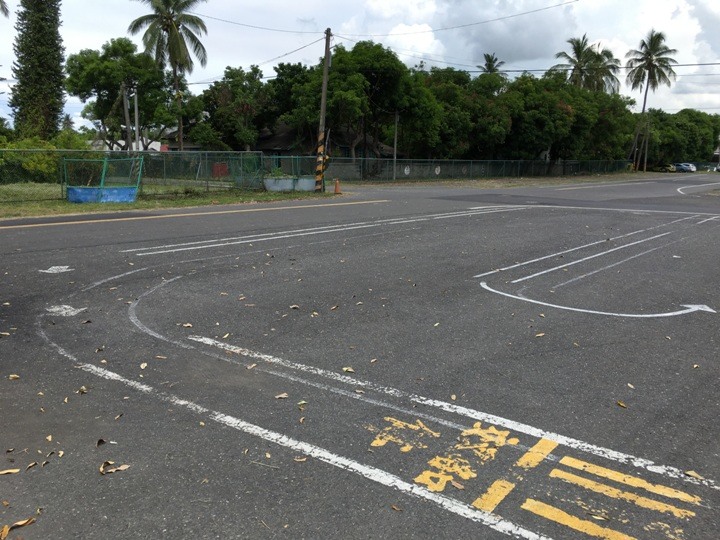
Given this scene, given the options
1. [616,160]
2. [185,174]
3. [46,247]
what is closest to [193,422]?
[46,247]

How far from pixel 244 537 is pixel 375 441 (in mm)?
1184

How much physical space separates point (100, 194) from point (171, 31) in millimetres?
24681

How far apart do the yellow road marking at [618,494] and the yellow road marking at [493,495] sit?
316 mm

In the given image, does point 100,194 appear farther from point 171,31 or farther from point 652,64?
point 652,64

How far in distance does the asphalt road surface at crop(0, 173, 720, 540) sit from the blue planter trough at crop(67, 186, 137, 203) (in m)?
10.00

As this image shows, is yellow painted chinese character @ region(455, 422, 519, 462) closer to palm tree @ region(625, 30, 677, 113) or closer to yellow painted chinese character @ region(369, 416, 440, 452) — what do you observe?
yellow painted chinese character @ region(369, 416, 440, 452)

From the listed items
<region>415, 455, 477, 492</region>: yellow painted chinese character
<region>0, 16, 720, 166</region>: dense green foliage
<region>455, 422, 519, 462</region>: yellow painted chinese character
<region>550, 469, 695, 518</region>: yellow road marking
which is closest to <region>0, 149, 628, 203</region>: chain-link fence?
<region>0, 16, 720, 166</region>: dense green foliage

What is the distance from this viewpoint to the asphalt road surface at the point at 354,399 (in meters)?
3.12

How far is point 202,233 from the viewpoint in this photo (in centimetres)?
1316

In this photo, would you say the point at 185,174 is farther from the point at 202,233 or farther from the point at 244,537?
the point at 244,537

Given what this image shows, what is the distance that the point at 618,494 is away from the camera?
3295mm

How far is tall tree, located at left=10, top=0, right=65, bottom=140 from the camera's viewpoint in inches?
1988

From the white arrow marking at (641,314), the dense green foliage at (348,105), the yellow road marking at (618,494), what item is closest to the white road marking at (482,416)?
the yellow road marking at (618,494)

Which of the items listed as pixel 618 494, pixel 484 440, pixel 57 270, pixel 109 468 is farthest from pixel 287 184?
pixel 618 494
